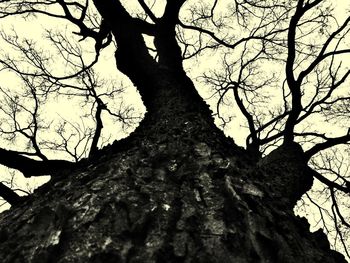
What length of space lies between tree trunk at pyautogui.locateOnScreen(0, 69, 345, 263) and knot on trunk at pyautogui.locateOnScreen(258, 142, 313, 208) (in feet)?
4.44

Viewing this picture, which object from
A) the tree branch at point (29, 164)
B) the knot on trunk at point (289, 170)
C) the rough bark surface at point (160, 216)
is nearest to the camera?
the rough bark surface at point (160, 216)

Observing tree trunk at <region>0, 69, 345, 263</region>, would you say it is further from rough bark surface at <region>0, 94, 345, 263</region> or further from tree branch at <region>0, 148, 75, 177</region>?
tree branch at <region>0, 148, 75, 177</region>

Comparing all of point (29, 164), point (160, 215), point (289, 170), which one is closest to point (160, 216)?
point (160, 215)

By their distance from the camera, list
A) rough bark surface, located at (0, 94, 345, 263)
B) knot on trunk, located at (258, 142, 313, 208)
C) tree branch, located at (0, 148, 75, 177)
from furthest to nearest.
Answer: knot on trunk, located at (258, 142, 313, 208) < tree branch, located at (0, 148, 75, 177) < rough bark surface, located at (0, 94, 345, 263)

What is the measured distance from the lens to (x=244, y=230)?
42.3 inches

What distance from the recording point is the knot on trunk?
3.05 meters

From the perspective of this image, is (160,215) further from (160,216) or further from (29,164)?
(29,164)

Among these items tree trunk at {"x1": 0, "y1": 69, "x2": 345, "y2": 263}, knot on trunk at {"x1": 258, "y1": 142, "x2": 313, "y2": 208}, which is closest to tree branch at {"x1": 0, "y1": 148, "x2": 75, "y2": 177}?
tree trunk at {"x1": 0, "y1": 69, "x2": 345, "y2": 263}

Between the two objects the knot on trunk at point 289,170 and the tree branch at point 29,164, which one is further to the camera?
the knot on trunk at point 289,170

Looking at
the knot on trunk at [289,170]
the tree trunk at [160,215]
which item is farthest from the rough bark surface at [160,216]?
the knot on trunk at [289,170]

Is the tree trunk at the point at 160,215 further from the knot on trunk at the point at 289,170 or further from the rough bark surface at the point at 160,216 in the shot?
the knot on trunk at the point at 289,170

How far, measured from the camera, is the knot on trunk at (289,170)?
3.05 metres

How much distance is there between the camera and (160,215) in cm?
111

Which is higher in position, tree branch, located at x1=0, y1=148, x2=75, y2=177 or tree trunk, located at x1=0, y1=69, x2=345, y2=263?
tree branch, located at x1=0, y1=148, x2=75, y2=177
